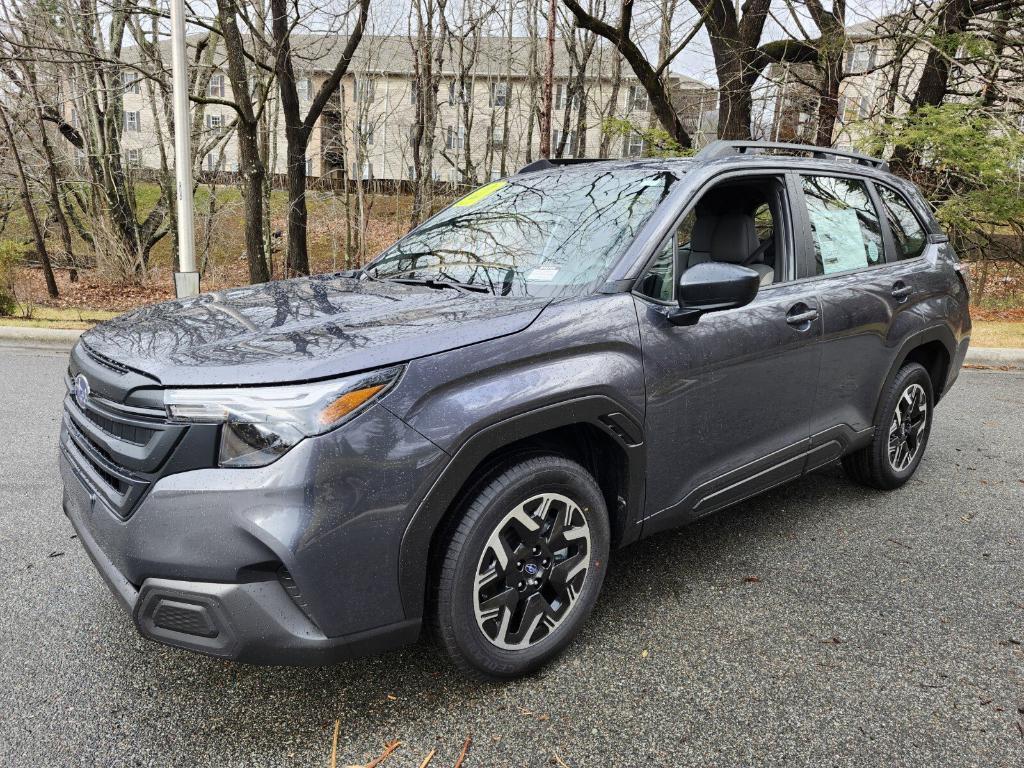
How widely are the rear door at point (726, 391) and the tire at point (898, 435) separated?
2.80 feet

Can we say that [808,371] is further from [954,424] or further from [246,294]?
[954,424]

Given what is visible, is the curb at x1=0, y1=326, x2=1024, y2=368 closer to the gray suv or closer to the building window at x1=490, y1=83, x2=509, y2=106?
the gray suv

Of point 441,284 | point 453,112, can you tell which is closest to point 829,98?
point 441,284

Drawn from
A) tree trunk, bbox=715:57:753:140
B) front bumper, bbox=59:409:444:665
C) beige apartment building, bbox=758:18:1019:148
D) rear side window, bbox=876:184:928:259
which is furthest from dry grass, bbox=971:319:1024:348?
front bumper, bbox=59:409:444:665

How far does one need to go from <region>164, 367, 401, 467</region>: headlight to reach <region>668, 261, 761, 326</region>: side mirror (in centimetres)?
128

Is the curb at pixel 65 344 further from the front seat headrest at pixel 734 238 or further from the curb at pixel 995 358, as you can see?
the front seat headrest at pixel 734 238

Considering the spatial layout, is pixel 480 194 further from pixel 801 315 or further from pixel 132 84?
pixel 132 84

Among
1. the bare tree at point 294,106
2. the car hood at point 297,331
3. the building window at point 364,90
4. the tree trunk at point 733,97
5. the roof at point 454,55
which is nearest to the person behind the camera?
the car hood at point 297,331

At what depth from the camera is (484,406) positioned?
215 centimetres

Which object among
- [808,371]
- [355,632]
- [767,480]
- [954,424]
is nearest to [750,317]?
[808,371]

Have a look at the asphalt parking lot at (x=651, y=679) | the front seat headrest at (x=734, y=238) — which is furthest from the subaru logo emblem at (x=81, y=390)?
the front seat headrest at (x=734, y=238)

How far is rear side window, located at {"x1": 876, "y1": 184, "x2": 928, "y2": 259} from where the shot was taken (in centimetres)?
404

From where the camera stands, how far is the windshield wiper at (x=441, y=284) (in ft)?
9.09

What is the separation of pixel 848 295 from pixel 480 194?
1867 mm
